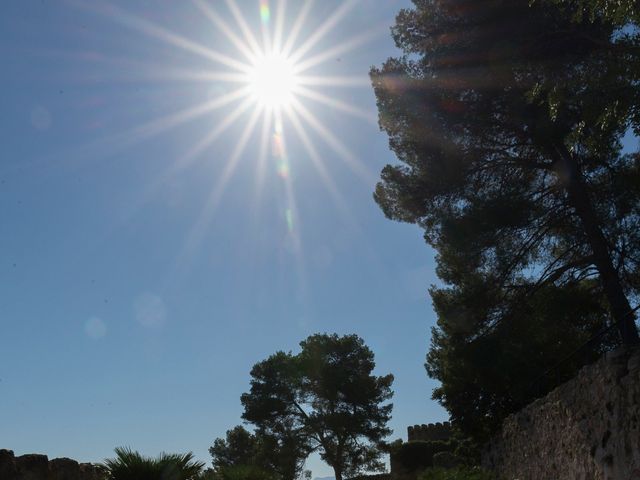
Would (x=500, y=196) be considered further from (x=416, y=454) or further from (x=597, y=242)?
(x=416, y=454)

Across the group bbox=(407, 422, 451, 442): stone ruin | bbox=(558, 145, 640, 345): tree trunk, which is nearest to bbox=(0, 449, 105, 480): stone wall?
bbox=(558, 145, 640, 345): tree trunk

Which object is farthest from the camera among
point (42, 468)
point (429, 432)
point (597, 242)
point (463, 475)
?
point (429, 432)

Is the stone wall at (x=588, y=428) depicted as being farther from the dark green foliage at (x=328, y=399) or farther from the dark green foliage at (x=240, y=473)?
the dark green foliage at (x=328, y=399)

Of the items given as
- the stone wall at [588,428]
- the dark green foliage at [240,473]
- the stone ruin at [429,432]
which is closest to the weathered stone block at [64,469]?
the dark green foliage at [240,473]

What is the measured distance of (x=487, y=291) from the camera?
1543 centimetres

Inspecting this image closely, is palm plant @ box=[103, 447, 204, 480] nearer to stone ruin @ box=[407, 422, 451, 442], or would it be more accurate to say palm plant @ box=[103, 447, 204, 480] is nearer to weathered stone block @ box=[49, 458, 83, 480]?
weathered stone block @ box=[49, 458, 83, 480]

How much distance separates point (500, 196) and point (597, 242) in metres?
2.45

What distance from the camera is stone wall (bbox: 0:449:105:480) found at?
8.53 metres

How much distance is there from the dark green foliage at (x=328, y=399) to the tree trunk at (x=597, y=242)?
76.8ft

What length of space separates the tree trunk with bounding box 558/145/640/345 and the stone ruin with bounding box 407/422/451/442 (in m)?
21.3

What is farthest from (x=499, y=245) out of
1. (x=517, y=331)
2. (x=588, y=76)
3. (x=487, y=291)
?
(x=588, y=76)

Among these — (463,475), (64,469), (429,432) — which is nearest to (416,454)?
(429,432)

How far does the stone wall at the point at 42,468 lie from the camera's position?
8.53m

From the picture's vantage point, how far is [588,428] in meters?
9.49
